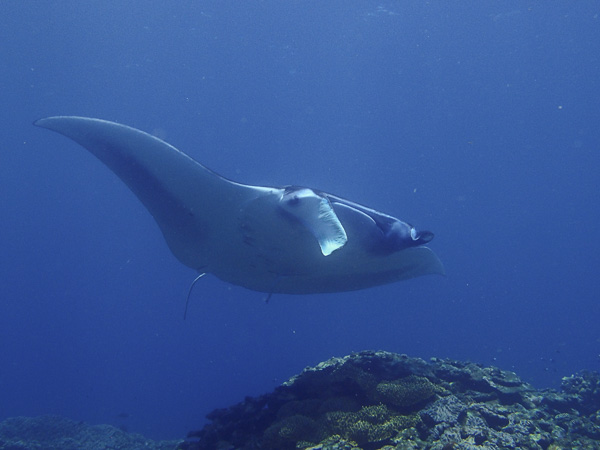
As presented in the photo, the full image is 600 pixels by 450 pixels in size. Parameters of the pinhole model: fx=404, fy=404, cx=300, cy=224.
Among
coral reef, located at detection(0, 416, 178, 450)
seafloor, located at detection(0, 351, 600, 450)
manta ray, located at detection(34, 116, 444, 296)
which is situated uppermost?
manta ray, located at detection(34, 116, 444, 296)

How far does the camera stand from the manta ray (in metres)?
3.97

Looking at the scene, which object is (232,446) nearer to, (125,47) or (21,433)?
(21,433)

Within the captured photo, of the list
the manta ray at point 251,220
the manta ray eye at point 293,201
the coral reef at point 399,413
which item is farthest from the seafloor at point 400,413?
the manta ray eye at point 293,201

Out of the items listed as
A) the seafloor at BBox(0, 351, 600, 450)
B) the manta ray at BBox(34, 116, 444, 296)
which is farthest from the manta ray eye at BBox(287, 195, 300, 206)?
the seafloor at BBox(0, 351, 600, 450)

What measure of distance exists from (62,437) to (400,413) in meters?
13.5

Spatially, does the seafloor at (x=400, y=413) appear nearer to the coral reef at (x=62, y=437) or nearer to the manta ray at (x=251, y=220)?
the manta ray at (x=251, y=220)

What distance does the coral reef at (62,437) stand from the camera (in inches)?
448

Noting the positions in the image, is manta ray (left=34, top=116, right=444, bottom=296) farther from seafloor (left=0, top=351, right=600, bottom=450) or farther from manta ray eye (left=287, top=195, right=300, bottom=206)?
seafloor (left=0, top=351, right=600, bottom=450)

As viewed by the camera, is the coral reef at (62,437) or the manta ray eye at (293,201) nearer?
the manta ray eye at (293,201)

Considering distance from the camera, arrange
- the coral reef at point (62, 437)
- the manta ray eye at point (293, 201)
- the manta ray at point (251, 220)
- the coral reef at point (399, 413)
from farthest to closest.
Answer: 1. the coral reef at point (62, 437)
2. the manta ray at point (251, 220)
3. the manta ray eye at point (293, 201)
4. the coral reef at point (399, 413)

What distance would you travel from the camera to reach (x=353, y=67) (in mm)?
34094

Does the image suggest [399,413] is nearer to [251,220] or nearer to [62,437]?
[251,220]

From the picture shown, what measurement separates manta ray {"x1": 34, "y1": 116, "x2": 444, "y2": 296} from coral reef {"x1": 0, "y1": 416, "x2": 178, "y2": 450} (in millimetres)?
8772

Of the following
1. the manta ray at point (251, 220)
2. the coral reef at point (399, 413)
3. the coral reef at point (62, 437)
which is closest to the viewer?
the coral reef at point (399, 413)
